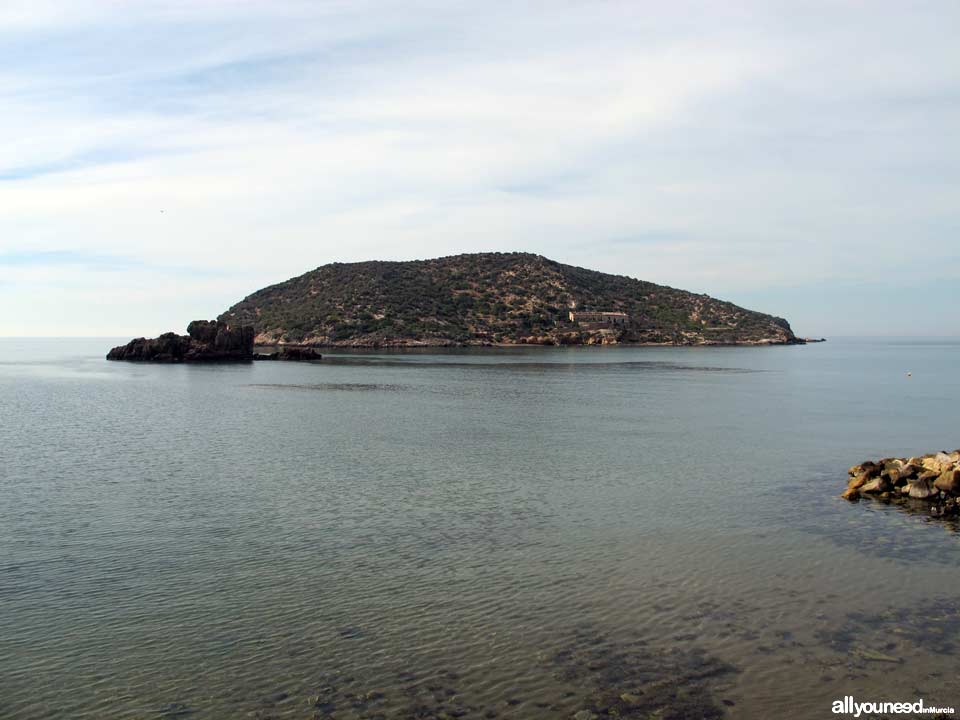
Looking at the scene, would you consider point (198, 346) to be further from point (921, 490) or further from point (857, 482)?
point (921, 490)

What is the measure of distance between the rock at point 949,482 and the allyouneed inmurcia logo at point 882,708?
14.5 metres

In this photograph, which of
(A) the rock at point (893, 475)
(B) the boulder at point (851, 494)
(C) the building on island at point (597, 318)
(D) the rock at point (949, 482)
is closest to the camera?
(D) the rock at point (949, 482)

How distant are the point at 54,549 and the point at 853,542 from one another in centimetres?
1988

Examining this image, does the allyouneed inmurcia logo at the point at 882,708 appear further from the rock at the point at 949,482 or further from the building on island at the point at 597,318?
the building on island at the point at 597,318

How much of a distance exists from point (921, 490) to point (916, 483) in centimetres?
27

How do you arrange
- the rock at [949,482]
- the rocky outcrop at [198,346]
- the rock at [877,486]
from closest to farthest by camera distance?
the rock at [949,482], the rock at [877,486], the rocky outcrop at [198,346]

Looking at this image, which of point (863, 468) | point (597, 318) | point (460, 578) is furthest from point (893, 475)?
point (597, 318)

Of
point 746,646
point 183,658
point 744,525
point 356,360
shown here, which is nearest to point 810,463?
point 744,525

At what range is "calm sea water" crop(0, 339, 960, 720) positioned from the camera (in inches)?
432

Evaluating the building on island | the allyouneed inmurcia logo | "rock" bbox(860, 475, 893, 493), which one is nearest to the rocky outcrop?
the building on island

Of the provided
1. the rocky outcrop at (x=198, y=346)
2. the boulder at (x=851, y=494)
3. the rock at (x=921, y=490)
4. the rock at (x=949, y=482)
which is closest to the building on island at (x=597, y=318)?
the rocky outcrop at (x=198, y=346)

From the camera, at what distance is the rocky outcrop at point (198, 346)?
117125 mm

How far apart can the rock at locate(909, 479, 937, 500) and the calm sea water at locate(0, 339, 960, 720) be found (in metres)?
1.77

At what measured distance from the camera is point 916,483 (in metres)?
23.5
